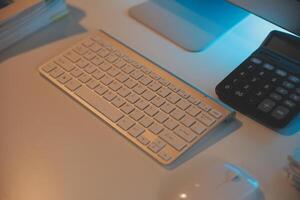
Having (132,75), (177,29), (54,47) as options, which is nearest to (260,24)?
(177,29)

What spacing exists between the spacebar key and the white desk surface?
0.6 inches

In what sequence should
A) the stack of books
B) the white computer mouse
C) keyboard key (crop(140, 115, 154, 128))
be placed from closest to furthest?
the white computer mouse < keyboard key (crop(140, 115, 154, 128)) < the stack of books

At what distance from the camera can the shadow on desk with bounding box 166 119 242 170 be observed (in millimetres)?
611

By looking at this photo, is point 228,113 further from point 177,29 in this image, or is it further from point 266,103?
A: point 177,29

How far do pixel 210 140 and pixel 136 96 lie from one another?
129 millimetres

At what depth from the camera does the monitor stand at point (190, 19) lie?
781 millimetres

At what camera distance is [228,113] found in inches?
25.3

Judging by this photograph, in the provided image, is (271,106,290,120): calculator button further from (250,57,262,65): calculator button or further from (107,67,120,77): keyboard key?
(107,67,120,77): keyboard key

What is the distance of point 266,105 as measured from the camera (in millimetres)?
645

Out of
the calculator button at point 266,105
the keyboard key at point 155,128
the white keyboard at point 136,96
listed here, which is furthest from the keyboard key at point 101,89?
the calculator button at point 266,105

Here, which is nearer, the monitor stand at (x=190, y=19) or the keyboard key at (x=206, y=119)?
the keyboard key at (x=206, y=119)

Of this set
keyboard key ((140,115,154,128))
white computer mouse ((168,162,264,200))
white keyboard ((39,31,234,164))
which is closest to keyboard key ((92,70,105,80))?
white keyboard ((39,31,234,164))

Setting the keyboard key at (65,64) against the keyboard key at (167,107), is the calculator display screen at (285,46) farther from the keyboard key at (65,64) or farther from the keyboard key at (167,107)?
the keyboard key at (65,64)

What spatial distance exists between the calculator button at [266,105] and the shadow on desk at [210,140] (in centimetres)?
4
